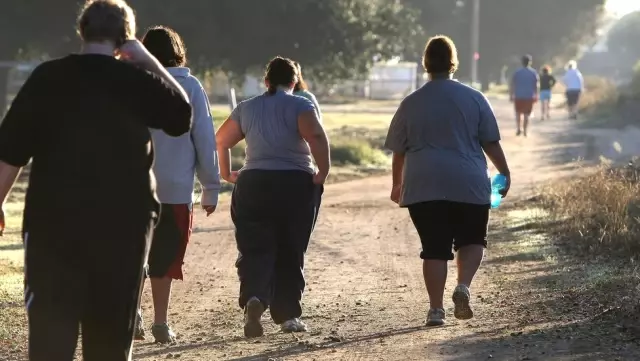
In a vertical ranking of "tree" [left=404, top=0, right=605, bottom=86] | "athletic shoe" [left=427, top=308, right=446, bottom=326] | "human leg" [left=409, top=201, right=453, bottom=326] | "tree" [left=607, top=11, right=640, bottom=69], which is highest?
"tree" [left=607, top=11, right=640, bottom=69]

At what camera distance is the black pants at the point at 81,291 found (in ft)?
14.5

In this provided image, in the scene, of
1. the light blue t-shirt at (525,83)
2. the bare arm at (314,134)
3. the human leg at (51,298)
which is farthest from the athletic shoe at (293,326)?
the light blue t-shirt at (525,83)

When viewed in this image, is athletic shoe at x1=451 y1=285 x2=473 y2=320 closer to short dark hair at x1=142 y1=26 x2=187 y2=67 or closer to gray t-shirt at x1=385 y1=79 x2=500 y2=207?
gray t-shirt at x1=385 y1=79 x2=500 y2=207

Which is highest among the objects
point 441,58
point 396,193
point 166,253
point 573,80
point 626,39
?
point 626,39

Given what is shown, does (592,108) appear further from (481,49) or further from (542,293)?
(481,49)

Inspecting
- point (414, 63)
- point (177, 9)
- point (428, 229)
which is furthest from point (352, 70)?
point (414, 63)

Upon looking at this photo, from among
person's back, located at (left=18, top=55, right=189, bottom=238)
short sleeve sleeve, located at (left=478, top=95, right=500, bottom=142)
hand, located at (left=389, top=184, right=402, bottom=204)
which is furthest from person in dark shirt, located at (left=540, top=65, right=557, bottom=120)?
person's back, located at (left=18, top=55, right=189, bottom=238)

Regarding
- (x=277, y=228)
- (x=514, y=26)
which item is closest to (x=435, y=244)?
(x=277, y=228)

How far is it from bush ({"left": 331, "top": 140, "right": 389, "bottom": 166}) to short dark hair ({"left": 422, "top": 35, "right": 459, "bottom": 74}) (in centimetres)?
1344

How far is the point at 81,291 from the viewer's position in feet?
14.5

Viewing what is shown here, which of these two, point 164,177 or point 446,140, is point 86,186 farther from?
point 446,140

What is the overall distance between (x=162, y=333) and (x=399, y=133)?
1847mm

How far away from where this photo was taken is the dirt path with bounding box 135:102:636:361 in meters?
6.93

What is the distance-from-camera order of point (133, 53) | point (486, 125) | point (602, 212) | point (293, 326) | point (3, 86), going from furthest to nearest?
point (3, 86) < point (602, 212) < point (486, 125) < point (293, 326) < point (133, 53)
